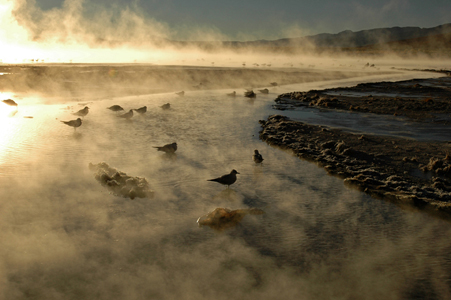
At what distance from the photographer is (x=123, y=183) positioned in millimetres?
6379

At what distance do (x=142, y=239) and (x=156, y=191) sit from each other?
1681 millimetres

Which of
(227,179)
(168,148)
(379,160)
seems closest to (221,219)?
(227,179)

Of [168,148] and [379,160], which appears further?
[168,148]

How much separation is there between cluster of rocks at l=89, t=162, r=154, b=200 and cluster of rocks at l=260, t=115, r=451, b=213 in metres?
3.88

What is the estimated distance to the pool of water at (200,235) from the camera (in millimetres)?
3840

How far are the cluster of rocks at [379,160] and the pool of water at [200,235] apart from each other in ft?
1.46

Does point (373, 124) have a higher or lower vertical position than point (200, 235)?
higher

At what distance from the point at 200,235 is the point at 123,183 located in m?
2.17

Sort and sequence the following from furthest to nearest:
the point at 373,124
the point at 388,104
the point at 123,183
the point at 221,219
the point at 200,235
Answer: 1. the point at 388,104
2. the point at 373,124
3. the point at 123,183
4. the point at 221,219
5. the point at 200,235

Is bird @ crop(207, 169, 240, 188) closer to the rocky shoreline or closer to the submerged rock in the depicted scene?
the submerged rock

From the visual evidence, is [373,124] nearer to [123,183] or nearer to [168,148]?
[168,148]

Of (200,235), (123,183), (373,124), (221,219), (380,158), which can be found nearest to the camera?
(200,235)

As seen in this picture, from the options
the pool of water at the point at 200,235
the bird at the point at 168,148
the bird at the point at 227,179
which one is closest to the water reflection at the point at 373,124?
the pool of water at the point at 200,235

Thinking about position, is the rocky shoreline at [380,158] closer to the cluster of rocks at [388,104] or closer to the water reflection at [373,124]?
the cluster of rocks at [388,104]
